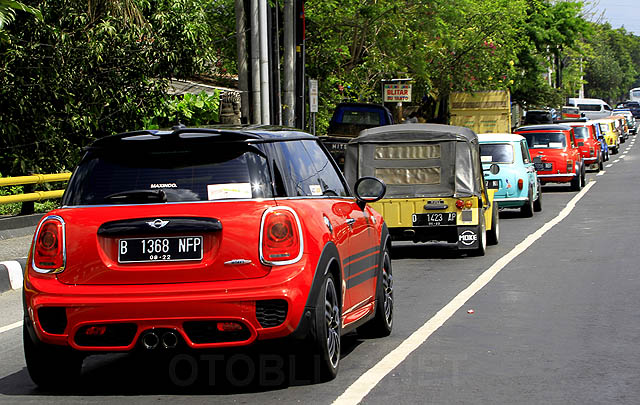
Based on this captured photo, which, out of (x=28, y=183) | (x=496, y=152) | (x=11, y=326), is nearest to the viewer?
(x=11, y=326)

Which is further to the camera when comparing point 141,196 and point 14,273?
point 14,273

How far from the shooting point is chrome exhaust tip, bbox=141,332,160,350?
6531 mm

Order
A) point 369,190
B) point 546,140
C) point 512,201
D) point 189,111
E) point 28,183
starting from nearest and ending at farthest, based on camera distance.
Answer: point 369,190 → point 28,183 → point 512,201 → point 189,111 → point 546,140

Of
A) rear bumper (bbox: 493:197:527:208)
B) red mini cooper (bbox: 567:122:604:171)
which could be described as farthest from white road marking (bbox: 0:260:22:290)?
red mini cooper (bbox: 567:122:604:171)

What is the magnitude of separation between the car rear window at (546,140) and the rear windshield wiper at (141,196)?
958 inches

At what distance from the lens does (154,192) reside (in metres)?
6.81

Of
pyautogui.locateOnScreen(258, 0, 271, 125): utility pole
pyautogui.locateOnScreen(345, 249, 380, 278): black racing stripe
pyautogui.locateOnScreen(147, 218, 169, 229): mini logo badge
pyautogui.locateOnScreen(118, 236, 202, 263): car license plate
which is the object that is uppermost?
pyautogui.locateOnScreen(258, 0, 271, 125): utility pole

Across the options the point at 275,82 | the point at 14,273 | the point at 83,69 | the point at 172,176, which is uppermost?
the point at 83,69

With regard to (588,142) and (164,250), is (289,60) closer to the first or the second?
(588,142)

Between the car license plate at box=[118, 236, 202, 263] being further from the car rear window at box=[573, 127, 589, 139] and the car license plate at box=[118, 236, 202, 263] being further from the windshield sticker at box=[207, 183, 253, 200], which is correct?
the car rear window at box=[573, 127, 589, 139]

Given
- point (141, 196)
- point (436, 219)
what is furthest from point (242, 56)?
point (141, 196)

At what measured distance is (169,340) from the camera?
6543 millimetres

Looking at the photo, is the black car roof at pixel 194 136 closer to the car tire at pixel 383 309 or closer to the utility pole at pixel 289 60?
the car tire at pixel 383 309

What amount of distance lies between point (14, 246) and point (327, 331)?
10053mm
